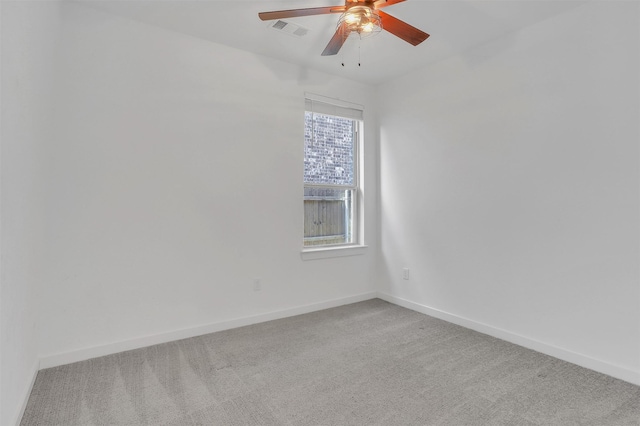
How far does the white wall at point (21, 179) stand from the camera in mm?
1495

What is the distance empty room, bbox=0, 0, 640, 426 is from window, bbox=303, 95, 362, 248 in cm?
5

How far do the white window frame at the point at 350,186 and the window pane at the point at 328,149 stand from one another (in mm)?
52

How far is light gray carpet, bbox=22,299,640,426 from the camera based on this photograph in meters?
1.77

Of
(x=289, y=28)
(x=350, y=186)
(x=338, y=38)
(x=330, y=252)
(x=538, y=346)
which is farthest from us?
(x=350, y=186)

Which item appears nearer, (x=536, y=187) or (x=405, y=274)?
(x=536, y=187)

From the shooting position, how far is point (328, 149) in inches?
147

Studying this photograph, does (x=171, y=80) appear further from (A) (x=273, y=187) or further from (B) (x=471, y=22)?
(B) (x=471, y=22)

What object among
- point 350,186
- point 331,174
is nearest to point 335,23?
point 331,174

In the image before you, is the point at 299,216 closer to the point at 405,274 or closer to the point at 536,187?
the point at 405,274

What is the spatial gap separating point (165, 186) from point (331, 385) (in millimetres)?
2042

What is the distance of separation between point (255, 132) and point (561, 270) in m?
2.87

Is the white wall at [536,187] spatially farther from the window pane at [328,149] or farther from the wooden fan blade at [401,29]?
the wooden fan blade at [401,29]

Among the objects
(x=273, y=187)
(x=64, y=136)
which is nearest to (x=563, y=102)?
(x=273, y=187)

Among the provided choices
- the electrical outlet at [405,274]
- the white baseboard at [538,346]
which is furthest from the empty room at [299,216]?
the electrical outlet at [405,274]
